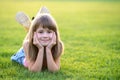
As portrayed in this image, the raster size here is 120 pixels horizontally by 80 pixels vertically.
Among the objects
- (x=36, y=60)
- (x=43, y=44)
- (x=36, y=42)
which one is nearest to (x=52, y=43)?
(x=43, y=44)

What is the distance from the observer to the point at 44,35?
18.8 ft

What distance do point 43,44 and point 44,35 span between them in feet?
0.52

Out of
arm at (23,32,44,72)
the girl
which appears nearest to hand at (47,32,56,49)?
the girl

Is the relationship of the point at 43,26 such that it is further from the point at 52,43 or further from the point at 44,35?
the point at 52,43

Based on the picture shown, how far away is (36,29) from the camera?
580 cm

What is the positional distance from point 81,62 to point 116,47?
2.27m

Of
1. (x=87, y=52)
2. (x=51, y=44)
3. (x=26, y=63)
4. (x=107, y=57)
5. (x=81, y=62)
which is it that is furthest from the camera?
(x=87, y=52)

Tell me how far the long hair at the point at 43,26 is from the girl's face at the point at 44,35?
0.19ft

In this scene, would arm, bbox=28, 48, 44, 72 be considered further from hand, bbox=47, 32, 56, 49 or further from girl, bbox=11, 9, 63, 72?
hand, bbox=47, 32, 56, 49

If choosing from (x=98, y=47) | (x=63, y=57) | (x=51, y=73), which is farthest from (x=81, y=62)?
(x=98, y=47)

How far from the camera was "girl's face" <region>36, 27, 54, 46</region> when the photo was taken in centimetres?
575

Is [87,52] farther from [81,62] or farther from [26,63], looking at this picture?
[26,63]

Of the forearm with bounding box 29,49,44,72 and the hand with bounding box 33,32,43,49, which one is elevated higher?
the hand with bounding box 33,32,43,49

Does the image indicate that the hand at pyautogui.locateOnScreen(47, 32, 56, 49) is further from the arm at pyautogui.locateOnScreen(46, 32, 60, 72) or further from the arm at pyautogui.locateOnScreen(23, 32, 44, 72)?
the arm at pyautogui.locateOnScreen(23, 32, 44, 72)
